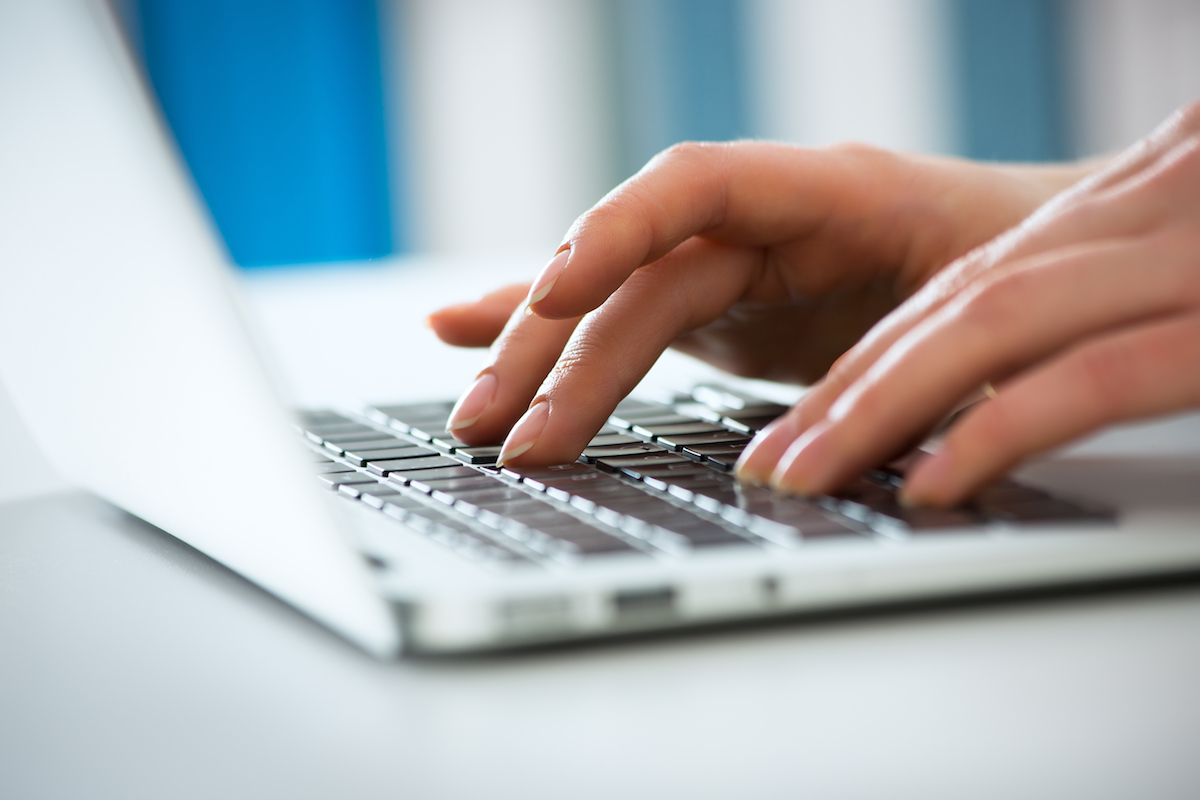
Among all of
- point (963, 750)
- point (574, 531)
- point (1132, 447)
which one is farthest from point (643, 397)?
point (963, 750)

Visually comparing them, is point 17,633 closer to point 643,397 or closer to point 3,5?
point 3,5

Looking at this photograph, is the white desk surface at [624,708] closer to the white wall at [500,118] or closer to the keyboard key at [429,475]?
the keyboard key at [429,475]

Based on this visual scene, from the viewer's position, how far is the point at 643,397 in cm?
76

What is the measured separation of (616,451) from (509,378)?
0.12 m

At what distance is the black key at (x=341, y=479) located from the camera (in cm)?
46

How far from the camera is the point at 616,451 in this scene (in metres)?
0.53

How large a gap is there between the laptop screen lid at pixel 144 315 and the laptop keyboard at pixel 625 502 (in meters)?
0.04

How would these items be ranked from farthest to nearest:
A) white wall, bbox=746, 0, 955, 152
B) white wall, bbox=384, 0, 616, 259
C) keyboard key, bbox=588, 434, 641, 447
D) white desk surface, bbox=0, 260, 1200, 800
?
white wall, bbox=384, 0, 616, 259
white wall, bbox=746, 0, 955, 152
keyboard key, bbox=588, 434, 641, 447
white desk surface, bbox=0, 260, 1200, 800

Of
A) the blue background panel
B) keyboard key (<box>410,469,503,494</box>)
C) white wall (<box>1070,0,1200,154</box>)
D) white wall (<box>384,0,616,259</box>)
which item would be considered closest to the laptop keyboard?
keyboard key (<box>410,469,503,494</box>)

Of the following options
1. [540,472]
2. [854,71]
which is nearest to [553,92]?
[854,71]

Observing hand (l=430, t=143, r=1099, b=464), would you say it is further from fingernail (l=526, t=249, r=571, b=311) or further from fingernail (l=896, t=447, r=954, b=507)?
fingernail (l=896, t=447, r=954, b=507)

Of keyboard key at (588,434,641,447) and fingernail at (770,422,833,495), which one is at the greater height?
fingernail at (770,422,833,495)

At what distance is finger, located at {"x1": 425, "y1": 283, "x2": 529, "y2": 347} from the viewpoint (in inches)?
30.9

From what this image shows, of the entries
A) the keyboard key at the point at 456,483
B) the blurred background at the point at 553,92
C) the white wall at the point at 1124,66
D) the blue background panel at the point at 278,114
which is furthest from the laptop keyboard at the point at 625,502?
the white wall at the point at 1124,66
